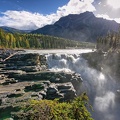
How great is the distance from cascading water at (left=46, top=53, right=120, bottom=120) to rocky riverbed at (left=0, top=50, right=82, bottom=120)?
27.1 feet

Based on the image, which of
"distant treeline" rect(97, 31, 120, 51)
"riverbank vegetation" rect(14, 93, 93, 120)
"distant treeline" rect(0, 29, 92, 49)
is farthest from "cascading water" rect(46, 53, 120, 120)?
"distant treeline" rect(0, 29, 92, 49)

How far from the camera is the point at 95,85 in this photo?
79.4m

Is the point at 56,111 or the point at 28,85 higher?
the point at 56,111

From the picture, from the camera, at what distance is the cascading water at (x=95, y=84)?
184 ft

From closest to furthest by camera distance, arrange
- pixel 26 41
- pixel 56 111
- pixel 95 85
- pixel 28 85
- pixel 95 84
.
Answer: pixel 56 111, pixel 28 85, pixel 95 85, pixel 95 84, pixel 26 41

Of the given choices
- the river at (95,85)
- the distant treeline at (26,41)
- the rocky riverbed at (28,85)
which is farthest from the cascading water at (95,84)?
the distant treeline at (26,41)

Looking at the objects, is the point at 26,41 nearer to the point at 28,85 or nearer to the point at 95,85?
the point at 95,85

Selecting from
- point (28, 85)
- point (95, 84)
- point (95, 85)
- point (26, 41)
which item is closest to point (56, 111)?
point (28, 85)

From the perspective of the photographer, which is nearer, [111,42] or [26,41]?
[111,42]

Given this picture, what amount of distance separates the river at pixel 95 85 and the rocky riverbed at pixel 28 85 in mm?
8147

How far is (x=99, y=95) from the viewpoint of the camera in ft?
231

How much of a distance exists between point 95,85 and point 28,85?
35392 mm

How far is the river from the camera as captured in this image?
56.2 meters

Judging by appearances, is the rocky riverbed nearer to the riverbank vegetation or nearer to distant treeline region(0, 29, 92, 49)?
the riverbank vegetation
